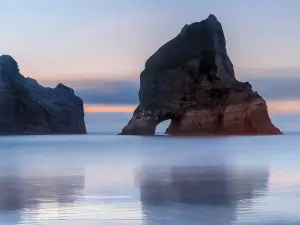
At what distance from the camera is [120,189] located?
16.1 meters

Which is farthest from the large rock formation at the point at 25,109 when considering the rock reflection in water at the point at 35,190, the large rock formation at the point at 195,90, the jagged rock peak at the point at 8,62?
the rock reflection in water at the point at 35,190

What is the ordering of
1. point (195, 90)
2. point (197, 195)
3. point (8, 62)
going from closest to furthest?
point (197, 195)
point (195, 90)
point (8, 62)

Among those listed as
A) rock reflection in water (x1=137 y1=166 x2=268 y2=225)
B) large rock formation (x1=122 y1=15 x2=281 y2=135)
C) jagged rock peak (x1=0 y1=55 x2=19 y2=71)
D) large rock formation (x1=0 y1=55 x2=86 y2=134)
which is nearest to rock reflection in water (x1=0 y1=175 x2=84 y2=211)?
rock reflection in water (x1=137 y1=166 x2=268 y2=225)

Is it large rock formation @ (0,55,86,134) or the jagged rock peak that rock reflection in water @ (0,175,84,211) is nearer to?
large rock formation @ (0,55,86,134)

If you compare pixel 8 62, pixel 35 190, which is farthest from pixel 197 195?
pixel 8 62

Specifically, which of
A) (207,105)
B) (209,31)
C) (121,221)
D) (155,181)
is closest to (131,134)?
(207,105)

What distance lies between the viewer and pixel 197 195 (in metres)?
14.4

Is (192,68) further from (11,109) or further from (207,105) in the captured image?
(11,109)

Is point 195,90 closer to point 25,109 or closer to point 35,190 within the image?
point 25,109

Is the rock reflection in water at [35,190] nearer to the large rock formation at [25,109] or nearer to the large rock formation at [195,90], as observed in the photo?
the large rock formation at [195,90]

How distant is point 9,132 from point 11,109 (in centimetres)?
819

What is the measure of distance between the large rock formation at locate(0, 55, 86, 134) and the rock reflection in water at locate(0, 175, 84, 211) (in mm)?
158513

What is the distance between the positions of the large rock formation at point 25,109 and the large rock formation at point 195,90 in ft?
174

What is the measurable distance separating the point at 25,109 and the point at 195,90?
2608 inches
